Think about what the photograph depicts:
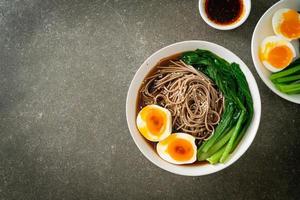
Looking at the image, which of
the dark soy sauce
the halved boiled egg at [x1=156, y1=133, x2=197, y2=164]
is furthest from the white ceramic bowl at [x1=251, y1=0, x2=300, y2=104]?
the halved boiled egg at [x1=156, y1=133, x2=197, y2=164]

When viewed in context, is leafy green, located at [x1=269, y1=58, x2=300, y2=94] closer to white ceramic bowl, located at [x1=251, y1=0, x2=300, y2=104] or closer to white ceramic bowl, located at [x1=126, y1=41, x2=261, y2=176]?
white ceramic bowl, located at [x1=251, y1=0, x2=300, y2=104]

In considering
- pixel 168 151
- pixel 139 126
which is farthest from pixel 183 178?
pixel 139 126

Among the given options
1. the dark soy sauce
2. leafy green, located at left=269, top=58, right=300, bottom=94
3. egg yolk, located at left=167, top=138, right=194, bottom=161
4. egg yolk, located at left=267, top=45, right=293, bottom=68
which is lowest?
egg yolk, located at left=167, top=138, right=194, bottom=161

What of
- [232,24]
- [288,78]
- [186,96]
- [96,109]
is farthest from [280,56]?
[96,109]

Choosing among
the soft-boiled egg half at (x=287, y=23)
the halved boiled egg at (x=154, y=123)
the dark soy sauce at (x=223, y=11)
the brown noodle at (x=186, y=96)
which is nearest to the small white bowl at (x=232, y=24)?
the dark soy sauce at (x=223, y=11)

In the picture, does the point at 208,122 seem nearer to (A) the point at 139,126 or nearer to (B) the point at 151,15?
(A) the point at 139,126

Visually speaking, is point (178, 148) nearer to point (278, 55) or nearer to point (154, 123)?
point (154, 123)

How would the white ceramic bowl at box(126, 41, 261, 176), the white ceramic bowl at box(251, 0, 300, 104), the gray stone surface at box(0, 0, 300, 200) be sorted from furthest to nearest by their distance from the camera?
the gray stone surface at box(0, 0, 300, 200) → the white ceramic bowl at box(251, 0, 300, 104) → the white ceramic bowl at box(126, 41, 261, 176)

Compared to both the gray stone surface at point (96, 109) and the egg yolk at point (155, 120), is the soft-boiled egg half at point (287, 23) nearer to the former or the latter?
the gray stone surface at point (96, 109)
